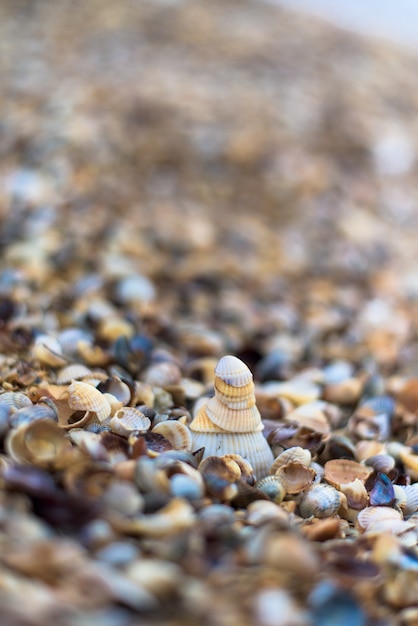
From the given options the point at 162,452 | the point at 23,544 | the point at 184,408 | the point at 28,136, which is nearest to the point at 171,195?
the point at 28,136

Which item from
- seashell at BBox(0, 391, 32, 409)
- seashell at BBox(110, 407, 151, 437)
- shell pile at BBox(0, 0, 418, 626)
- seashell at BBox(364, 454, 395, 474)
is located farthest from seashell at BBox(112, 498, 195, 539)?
seashell at BBox(364, 454, 395, 474)

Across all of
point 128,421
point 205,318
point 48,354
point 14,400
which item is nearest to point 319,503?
point 128,421

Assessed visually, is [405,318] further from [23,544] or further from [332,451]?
[23,544]

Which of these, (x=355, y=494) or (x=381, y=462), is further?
(x=381, y=462)

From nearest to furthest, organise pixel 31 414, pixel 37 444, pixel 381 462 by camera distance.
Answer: pixel 37 444 < pixel 31 414 < pixel 381 462

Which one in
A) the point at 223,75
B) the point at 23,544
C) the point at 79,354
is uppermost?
the point at 223,75

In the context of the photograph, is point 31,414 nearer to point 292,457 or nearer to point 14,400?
point 14,400

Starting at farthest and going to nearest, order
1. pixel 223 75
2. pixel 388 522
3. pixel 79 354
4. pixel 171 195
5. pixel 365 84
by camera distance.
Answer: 1. pixel 365 84
2. pixel 223 75
3. pixel 171 195
4. pixel 79 354
5. pixel 388 522

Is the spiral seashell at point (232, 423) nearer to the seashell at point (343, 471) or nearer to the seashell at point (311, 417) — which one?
the seashell at point (343, 471)
